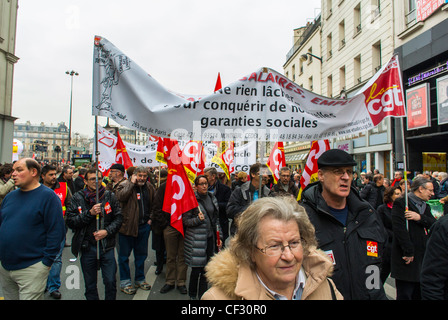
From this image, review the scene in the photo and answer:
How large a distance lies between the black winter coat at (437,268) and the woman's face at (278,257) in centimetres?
114

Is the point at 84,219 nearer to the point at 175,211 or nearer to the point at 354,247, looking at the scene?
the point at 175,211

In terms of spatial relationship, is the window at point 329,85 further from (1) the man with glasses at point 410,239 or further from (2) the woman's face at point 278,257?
(2) the woman's face at point 278,257

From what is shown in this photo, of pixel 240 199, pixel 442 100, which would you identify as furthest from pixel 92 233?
pixel 442 100

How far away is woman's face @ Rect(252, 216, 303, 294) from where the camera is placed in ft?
5.08

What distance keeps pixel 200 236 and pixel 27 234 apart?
224 cm

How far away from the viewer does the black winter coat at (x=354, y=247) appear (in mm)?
2074

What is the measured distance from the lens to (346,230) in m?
2.18

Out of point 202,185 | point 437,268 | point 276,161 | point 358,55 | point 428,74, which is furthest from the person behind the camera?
point 358,55

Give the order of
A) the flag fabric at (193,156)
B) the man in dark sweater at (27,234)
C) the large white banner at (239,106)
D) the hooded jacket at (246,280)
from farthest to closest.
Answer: the flag fabric at (193,156) → the large white banner at (239,106) → the man in dark sweater at (27,234) → the hooded jacket at (246,280)

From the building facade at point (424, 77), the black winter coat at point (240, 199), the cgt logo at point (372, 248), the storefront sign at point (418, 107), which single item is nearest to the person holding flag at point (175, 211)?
the black winter coat at point (240, 199)

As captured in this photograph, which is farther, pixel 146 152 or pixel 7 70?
pixel 7 70

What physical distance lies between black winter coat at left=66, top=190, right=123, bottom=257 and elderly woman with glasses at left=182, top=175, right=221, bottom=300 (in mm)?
1034

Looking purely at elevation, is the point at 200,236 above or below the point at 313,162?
below
